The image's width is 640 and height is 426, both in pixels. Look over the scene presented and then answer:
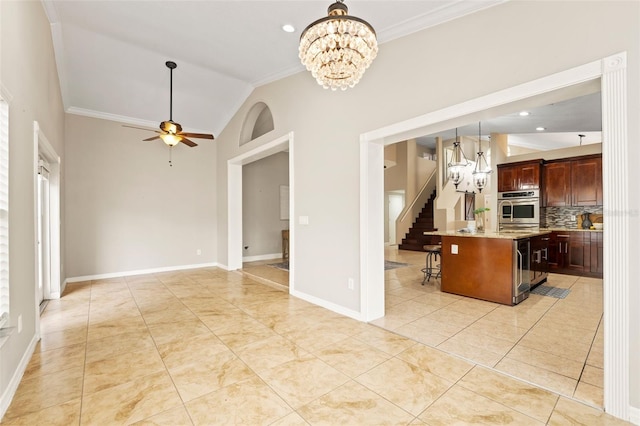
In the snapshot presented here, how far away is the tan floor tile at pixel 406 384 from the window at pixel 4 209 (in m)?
2.68

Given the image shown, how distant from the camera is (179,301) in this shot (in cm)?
443

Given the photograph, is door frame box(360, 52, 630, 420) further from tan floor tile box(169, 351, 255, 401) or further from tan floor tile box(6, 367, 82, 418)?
tan floor tile box(6, 367, 82, 418)

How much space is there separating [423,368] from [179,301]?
11.6ft

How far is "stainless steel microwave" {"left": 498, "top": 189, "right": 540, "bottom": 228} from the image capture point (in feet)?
22.2

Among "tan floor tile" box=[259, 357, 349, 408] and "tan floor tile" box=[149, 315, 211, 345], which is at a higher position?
Answer: "tan floor tile" box=[259, 357, 349, 408]

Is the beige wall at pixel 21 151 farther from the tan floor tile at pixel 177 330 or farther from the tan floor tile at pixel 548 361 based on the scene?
the tan floor tile at pixel 548 361

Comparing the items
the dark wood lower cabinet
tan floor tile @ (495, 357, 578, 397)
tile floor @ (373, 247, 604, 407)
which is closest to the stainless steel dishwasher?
tile floor @ (373, 247, 604, 407)

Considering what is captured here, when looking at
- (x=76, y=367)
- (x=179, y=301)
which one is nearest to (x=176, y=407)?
(x=76, y=367)

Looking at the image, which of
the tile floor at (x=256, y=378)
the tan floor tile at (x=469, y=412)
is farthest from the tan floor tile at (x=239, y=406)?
the tan floor tile at (x=469, y=412)

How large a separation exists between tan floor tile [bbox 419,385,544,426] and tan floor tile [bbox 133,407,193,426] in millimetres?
1488

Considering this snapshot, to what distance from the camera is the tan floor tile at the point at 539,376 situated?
2174 millimetres

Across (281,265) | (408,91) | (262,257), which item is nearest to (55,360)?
(408,91)

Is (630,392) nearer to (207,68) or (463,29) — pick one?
(463,29)

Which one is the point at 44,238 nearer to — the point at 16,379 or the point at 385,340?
the point at 16,379
